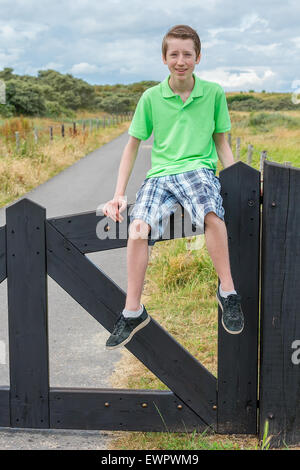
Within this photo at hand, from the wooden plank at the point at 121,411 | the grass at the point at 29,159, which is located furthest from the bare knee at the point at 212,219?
the grass at the point at 29,159

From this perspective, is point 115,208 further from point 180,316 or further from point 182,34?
point 180,316

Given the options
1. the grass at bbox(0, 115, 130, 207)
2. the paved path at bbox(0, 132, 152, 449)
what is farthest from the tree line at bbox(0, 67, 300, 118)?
the paved path at bbox(0, 132, 152, 449)

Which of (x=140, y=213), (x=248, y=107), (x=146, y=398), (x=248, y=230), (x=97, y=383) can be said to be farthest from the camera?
(x=248, y=107)

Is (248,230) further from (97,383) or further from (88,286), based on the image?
(97,383)

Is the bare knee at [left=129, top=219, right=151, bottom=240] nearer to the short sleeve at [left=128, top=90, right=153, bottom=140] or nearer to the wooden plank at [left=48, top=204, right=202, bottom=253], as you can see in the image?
the wooden plank at [left=48, top=204, right=202, bottom=253]

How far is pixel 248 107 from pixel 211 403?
242 feet

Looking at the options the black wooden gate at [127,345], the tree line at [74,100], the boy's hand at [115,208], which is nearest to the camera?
the boy's hand at [115,208]

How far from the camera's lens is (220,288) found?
3.12 m

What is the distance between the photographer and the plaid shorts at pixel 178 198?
3.05 m

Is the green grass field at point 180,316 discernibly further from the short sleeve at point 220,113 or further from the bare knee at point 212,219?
the short sleeve at point 220,113

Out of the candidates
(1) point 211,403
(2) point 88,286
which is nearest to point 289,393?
(1) point 211,403

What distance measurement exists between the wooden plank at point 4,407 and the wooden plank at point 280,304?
141 cm

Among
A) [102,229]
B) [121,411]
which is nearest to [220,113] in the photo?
[102,229]

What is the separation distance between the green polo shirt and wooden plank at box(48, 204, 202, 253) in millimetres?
274
